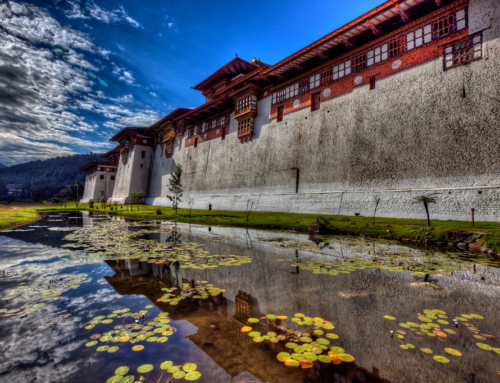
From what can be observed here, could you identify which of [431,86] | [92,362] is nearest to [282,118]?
A: [431,86]

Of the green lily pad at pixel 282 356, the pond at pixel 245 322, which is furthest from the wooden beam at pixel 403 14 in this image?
the green lily pad at pixel 282 356

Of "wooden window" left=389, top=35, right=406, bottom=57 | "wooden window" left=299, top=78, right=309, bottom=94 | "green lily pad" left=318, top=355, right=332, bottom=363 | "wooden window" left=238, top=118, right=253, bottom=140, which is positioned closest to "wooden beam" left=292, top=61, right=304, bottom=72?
"wooden window" left=299, top=78, right=309, bottom=94

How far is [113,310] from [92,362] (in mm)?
1114

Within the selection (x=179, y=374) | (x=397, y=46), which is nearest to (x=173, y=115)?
(x=397, y=46)

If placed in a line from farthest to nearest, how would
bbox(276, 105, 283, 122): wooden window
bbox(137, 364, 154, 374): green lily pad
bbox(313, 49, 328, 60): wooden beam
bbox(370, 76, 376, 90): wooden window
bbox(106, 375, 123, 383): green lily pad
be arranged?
bbox(276, 105, 283, 122): wooden window, bbox(313, 49, 328, 60): wooden beam, bbox(370, 76, 376, 90): wooden window, bbox(137, 364, 154, 374): green lily pad, bbox(106, 375, 123, 383): green lily pad

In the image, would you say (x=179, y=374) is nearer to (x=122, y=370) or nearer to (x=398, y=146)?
(x=122, y=370)

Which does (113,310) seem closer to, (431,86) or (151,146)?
(431,86)

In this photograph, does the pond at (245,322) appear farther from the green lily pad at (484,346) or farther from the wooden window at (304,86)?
the wooden window at (304,86)

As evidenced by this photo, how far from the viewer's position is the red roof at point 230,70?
32406mm

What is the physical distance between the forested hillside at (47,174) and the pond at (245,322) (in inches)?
6001

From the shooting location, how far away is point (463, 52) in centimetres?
1255

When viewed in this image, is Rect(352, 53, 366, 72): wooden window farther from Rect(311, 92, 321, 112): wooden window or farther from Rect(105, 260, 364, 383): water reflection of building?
Rect(105, 260, 364, 383): water reflection of building

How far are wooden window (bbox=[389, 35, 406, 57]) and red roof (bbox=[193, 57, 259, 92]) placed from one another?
21.3 metres

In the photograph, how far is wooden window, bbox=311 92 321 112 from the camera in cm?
1916
